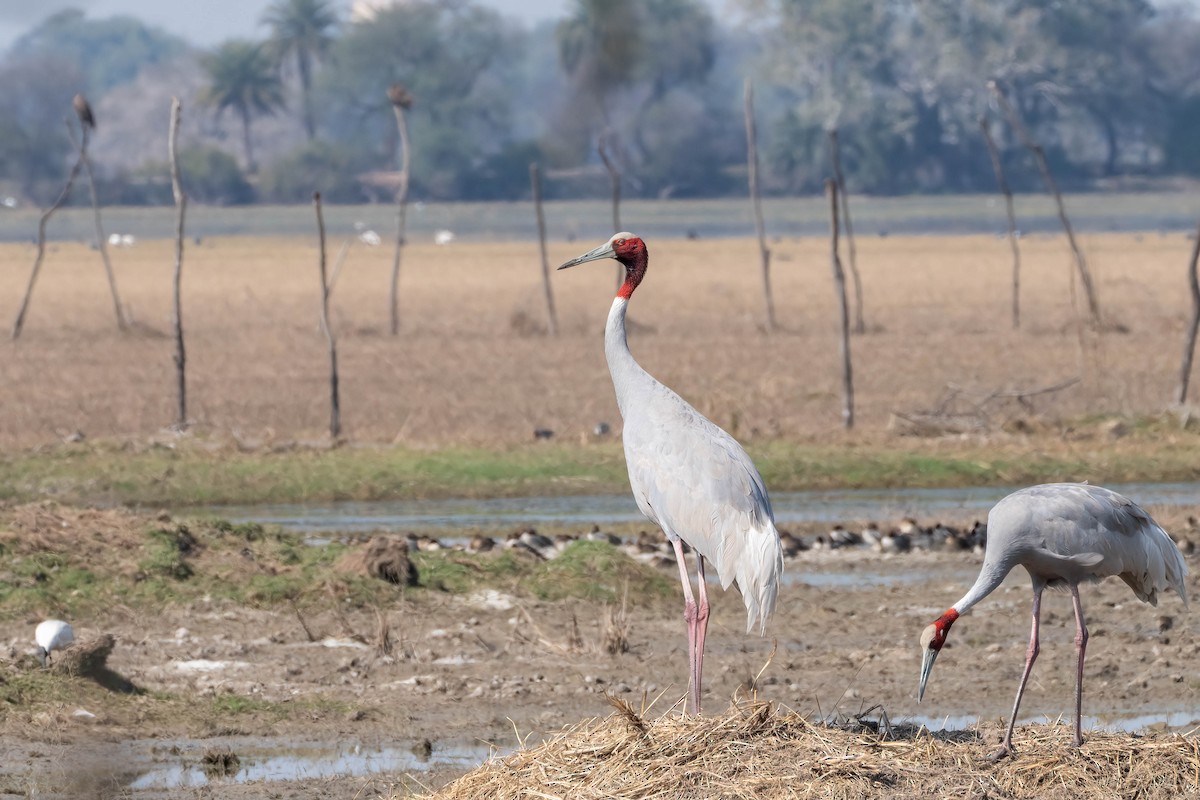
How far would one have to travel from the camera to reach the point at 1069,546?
8.35 meters

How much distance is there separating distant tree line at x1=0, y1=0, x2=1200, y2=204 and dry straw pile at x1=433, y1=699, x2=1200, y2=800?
9608 centimetres

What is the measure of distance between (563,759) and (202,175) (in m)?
107

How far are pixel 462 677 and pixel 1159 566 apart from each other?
12.8 feet

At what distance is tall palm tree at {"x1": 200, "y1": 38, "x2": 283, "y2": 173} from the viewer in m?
123

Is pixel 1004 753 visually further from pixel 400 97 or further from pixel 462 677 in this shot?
pixel 400 97

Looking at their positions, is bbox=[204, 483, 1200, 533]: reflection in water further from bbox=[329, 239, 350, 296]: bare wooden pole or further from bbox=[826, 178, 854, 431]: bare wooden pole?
bbox=[329, 239, 350, 296]: bare wooden pole

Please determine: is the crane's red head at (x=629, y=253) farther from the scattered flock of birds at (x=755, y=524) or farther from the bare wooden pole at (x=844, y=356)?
the bare wooden pole at (x=844, y=356)

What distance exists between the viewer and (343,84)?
129250 mm

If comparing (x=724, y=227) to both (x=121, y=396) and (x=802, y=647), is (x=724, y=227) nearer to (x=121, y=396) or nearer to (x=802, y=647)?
(x=121, y=396)

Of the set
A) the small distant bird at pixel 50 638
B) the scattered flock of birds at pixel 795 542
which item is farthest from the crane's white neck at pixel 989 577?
the scattered flock of birds at pixel 795 542

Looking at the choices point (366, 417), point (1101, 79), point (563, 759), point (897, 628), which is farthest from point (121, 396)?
point (1101, 79)

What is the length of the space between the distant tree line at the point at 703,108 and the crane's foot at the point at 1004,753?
96.0 metres

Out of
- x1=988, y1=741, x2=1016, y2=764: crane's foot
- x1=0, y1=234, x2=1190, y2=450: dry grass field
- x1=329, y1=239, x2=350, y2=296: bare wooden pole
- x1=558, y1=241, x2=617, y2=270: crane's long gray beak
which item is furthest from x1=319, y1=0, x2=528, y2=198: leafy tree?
x1=988, y1=741, x2=1016, y2=764: crane's foot

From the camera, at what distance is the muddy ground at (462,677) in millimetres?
9188
